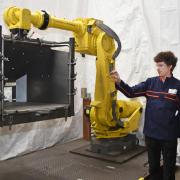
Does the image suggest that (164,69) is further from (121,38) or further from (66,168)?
(121,38)

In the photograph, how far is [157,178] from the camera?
3.04m

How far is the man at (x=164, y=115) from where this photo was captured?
280cm

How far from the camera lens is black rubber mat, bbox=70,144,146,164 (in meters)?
3.84

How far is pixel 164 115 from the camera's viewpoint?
280cm

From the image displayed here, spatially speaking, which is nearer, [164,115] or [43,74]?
[164,115]

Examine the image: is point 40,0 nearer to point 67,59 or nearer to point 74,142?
point 67,59

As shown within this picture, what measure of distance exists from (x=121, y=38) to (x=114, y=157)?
187 centimetres

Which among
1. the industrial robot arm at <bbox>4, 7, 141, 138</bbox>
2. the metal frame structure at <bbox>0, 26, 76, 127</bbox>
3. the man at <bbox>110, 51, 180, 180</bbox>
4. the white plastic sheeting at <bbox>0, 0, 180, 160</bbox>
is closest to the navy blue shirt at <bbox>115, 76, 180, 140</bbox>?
the man at <bbox>110, 51, 180, 180</bbox>

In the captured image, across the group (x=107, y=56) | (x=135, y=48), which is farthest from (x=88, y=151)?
(x=135, y=48)

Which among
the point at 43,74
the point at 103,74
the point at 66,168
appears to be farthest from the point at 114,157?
the point at 43,74

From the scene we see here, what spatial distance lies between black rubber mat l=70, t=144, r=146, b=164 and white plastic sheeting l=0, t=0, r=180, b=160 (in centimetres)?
48

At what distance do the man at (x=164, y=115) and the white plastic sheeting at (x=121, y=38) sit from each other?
137cm

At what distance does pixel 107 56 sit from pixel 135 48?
3.13 feet

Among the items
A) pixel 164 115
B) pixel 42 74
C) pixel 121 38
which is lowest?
pixel 164 115
